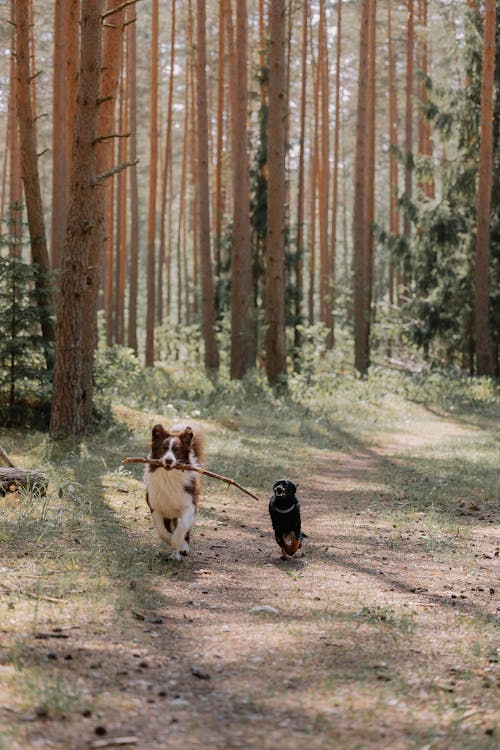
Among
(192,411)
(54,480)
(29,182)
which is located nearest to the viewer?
(54,480)

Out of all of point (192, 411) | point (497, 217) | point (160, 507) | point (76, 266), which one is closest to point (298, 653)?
point (160, 507)

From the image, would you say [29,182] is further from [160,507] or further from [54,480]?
[160,507]

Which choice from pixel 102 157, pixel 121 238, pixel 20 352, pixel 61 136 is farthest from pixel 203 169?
pixel 20 352

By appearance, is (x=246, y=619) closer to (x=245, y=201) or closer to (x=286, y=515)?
(x=286, y=515)

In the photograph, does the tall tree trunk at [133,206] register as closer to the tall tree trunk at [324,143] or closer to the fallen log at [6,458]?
the tall tree trunk at [324,143]

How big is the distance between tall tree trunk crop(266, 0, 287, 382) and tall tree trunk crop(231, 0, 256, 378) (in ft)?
5.98

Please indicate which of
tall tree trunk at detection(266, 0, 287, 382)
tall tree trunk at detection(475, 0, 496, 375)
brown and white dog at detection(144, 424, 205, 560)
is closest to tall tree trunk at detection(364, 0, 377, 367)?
tall tree trunk at detection(475, 0, 496, 375)

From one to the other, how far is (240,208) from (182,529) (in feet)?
52.2

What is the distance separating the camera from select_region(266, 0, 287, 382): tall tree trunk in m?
19.5

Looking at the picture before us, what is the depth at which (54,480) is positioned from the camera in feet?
32.2

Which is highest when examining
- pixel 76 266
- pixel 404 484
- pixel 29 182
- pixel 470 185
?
pixel 470 185

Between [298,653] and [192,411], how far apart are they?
11.7 m

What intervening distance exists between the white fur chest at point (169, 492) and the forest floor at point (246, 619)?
0.47 m

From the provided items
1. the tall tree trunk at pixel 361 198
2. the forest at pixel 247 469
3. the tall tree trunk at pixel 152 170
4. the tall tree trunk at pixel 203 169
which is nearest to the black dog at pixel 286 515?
the forest at pixel 247 469
